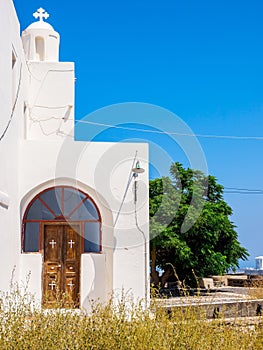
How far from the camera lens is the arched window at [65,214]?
1252 cm

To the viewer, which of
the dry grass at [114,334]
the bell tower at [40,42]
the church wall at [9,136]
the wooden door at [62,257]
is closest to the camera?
the dry grass at [114,334]

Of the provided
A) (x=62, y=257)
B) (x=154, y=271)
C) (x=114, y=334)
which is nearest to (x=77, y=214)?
(x=62, y=257)

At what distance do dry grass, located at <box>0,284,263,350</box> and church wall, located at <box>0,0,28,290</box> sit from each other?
443 cm

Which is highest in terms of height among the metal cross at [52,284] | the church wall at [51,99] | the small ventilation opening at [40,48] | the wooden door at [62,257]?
the small ventilation opening at [40,48]

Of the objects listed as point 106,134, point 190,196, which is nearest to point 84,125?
point 106,134

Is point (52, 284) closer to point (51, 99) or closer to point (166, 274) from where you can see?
point (51, 99)

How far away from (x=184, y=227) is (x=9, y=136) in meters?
10.1

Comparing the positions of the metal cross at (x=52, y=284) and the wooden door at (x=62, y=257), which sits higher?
the wooden door at (x=62, y=257)

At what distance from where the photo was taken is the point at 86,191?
41.2ft

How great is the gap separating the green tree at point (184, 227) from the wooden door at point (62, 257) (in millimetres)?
6142

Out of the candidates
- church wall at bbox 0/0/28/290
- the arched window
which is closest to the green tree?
the arched window

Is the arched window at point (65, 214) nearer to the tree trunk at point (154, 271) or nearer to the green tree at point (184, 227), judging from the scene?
the green tree at point (184, 227)

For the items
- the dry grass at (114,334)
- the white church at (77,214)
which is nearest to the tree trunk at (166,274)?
the white church at (77,214)

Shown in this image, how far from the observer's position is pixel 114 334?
5.65 m
